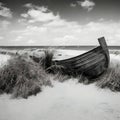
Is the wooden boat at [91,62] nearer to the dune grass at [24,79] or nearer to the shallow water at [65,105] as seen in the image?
the dune grass at [24,79]

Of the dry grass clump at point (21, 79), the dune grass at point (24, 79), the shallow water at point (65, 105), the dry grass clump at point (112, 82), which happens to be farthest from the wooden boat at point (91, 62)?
the dry grass clump at point (21, 79)

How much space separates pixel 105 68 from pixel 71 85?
138 cm

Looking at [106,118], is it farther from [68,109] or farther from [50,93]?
[50,93]

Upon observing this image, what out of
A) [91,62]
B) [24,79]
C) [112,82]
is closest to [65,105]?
[24,79]

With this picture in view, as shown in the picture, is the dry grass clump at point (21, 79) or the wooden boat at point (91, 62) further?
the wooden boat at point (91, 62)

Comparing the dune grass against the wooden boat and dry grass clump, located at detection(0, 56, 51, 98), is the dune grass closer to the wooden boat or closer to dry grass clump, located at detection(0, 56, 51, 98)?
dry grass clump, located at detection(0, 56, 51, 98)

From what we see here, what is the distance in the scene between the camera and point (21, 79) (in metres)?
3.49

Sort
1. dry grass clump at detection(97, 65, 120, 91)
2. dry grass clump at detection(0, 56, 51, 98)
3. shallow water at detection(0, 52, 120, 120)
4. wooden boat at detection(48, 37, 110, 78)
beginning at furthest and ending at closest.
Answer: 1. wooden boat at detection(48, 37, 110, 78)
2. dry grass clump at detection(97, 65, 120, 91)
3. dry grass clump at detection(0, 56, 51, 98)
4. shallow water at detection(0, 52, 120, 120)

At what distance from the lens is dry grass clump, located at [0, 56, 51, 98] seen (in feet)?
10.9

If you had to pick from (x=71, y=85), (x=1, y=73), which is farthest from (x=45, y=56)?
(x=1, y=73)

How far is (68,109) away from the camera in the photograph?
2812mm

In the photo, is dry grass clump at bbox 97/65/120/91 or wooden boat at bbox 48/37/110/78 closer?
dry grass clump at bbox 97/65/120/91

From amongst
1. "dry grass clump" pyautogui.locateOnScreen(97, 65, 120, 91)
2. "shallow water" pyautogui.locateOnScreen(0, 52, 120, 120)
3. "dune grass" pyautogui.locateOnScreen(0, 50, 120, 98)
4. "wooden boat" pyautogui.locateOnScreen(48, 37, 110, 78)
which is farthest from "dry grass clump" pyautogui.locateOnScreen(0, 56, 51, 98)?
"dry grass clump" pyautogui.locateOnScreen(97, 65, 120, 91)

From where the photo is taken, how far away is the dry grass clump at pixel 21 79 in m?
3.33
